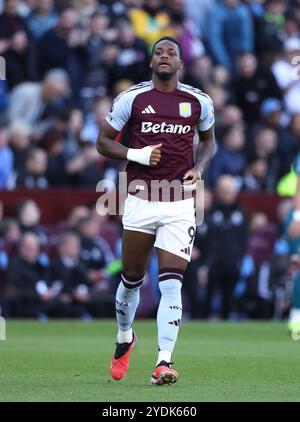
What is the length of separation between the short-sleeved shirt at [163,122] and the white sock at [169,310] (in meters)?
0.77

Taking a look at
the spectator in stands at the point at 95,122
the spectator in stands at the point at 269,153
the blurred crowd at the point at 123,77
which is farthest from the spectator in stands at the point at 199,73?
the spectator in stands at the point at 95,122

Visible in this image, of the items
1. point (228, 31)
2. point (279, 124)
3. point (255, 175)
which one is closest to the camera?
point (255, 175)

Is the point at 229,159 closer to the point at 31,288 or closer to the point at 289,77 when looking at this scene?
the point at 289,77

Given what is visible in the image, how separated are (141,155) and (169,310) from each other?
3.97 ft

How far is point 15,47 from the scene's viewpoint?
20828 mm

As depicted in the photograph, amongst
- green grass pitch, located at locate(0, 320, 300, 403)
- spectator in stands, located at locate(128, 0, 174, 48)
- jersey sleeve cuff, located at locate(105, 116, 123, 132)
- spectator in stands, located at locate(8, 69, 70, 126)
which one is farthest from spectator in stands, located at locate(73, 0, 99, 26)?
jersey sleeve cuff, located at locate(105, 116, 123, 132)

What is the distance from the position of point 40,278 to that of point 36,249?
469 millimetres

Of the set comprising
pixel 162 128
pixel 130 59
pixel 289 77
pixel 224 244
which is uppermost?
pixel 130 59

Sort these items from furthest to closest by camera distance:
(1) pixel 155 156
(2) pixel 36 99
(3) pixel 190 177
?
(2) pixel 36 99
(3) pixel 190 177
(1) pixel 155 156

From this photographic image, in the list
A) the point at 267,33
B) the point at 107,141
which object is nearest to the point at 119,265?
the point at 267,33

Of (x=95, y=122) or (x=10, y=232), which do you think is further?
(x=95, y=122)

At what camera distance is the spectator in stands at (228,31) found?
23.6 metres

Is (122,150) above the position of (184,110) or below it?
below

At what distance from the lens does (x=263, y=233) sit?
64.4ft
